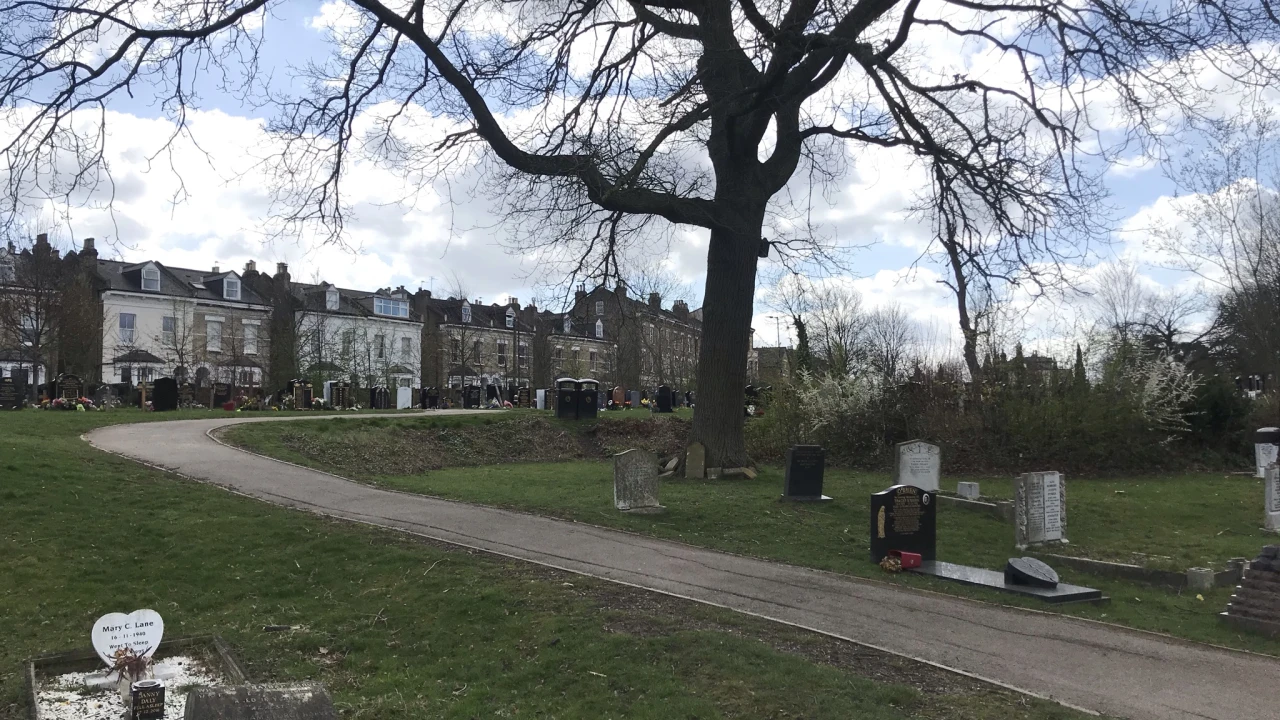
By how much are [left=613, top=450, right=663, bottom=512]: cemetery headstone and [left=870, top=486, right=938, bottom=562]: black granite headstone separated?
372 centimetres

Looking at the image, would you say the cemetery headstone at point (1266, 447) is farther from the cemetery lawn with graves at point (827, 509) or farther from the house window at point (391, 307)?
the house window at point (391, 307)

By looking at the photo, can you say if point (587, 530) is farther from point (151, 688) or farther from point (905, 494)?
point (151, 688)

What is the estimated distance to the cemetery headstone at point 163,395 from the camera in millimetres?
28812

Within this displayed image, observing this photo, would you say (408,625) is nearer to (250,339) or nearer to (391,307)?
(250,339)

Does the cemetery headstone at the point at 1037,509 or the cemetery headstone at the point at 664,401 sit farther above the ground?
the cemetery headstone at the point at 664,401

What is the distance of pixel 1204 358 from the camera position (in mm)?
42000

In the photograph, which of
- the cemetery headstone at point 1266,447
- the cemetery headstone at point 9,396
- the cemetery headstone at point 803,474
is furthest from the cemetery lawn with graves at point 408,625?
the cemetery headstone at point 9,396

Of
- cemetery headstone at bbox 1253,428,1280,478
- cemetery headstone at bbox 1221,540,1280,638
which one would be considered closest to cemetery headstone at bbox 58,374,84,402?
cemetery headstone at bbox 1221,540,1280,638

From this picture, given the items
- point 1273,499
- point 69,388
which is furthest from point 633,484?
point 69,388

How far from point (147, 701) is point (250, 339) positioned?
51.6 metres

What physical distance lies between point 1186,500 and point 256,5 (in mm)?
17668

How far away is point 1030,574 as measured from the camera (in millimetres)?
9133

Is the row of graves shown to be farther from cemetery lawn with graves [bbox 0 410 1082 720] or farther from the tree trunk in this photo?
the tree trunk

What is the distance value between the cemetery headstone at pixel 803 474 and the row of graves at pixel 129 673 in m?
9.59
